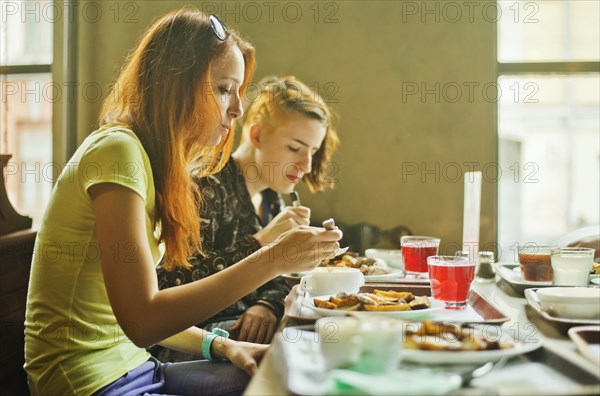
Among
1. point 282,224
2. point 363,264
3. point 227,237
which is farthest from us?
point 227,237

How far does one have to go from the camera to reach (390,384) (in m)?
0.73

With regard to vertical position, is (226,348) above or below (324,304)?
below

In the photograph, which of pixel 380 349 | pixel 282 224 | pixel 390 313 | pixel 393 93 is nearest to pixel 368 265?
pixel 282 224

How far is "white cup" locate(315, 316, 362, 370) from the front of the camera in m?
0.80

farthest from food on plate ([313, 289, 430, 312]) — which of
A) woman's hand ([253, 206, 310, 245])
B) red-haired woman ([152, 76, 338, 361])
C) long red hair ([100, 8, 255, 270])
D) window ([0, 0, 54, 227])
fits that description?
window ([0, 0, 54, 227])

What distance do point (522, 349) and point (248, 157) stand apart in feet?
5.54

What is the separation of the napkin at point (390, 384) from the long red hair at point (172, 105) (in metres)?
0.75

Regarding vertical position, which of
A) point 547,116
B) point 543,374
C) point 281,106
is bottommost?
point 543,374

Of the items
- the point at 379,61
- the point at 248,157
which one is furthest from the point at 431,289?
the point at 379,61

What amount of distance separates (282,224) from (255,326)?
36 cm

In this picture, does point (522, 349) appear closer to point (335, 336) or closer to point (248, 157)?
point (335, 336)

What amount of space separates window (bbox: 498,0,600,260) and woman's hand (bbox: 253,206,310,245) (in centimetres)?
184

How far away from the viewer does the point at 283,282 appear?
2273 millimetres

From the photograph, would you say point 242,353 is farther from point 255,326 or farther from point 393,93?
point 393,93
